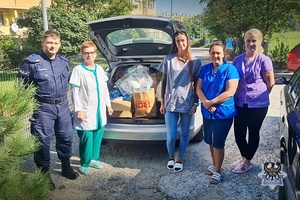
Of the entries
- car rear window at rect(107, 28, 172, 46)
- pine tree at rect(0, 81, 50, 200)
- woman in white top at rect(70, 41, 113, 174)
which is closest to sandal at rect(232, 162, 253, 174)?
woman in white top at rect(70, 41, 113, 174)

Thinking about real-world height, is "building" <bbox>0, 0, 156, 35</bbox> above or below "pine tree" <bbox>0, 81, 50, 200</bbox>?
above

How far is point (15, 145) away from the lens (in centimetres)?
168

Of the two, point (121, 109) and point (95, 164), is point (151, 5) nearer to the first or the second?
point (121, 109)

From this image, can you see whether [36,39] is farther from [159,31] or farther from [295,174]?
[295,174]

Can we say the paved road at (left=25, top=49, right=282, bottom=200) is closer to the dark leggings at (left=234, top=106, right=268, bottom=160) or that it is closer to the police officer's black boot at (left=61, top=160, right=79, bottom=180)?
the police officer's black boot at (left=61, top=160, right=79, bottom=180)

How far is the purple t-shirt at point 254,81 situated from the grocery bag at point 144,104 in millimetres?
1245

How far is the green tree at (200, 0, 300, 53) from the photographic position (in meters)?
11.4

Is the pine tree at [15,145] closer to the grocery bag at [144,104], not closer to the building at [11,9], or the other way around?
the grocery bag at [144,104]

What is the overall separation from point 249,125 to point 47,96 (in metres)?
2.28

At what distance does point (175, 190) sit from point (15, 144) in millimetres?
2026

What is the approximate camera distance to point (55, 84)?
119 inches

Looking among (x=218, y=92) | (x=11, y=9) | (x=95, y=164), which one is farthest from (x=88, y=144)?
(x=11, y=9)

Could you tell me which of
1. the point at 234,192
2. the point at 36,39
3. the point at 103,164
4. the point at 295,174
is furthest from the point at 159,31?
the point at 36,39

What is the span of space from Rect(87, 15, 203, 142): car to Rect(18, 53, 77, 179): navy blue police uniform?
0.77 meters
